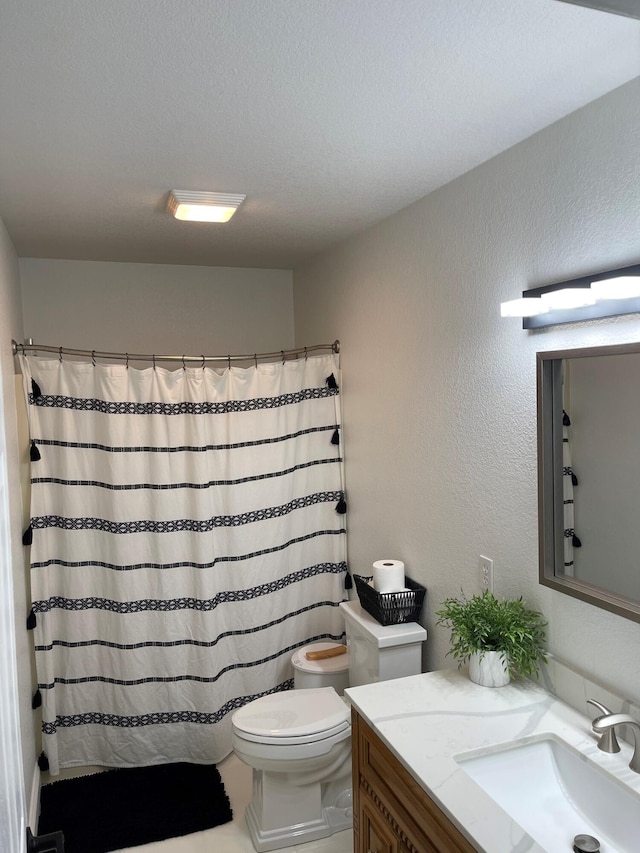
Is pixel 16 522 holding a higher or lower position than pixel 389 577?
higher

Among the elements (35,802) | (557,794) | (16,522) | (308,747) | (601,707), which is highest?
(16,522)

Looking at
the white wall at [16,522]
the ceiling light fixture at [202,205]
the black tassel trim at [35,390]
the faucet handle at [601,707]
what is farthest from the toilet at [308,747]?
the ceiling light fixture at [202,205]

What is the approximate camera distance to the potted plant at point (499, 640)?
6.46 ft

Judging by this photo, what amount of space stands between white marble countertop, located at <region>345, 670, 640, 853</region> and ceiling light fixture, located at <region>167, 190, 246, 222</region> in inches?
69.8

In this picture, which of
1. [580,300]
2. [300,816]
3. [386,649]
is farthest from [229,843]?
[580,300]

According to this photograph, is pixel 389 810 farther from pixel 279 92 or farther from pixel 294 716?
pixel 279 92

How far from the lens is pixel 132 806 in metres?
2.82

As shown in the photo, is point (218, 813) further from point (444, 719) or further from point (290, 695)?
point (444, 719)

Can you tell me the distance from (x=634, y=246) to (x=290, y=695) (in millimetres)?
2136

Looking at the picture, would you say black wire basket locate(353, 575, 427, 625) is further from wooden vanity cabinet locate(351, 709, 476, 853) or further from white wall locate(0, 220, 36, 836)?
white wall locate(0, 220, 36, 836)

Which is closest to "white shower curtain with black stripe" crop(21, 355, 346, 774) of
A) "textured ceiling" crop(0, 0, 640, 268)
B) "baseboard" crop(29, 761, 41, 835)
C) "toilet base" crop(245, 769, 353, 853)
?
"baseboard" crop(29, 761, 41, 835)

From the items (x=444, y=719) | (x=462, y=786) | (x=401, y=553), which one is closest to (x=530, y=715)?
(x=444, y=719)

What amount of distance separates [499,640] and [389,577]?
0.71 m

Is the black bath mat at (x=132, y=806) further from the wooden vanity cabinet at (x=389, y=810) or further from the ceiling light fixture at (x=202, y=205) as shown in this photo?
the ceiling light fixture at (x=202, y=205)
